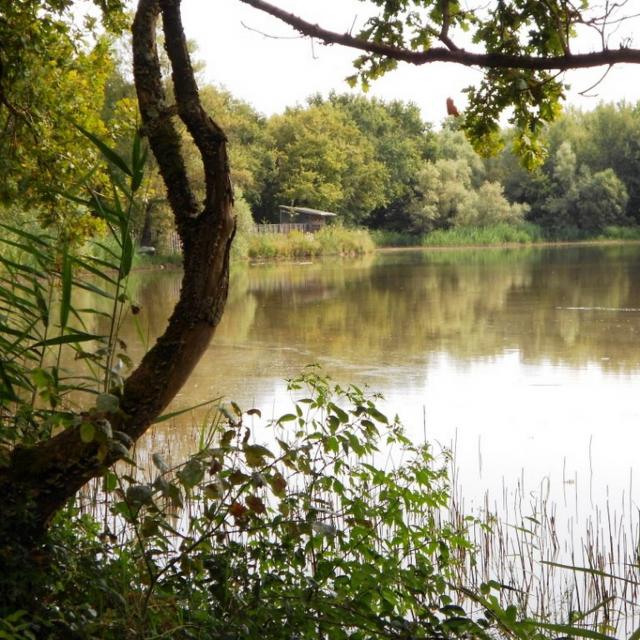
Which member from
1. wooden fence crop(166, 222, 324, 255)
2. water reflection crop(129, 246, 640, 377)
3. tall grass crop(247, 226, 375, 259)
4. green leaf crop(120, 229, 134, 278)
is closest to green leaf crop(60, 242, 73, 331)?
green leaf crop(120, 229, 134, 278)

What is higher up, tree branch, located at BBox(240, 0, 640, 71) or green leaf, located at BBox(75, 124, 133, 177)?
tree branch, located at BBox(240, 0, 640, 71)

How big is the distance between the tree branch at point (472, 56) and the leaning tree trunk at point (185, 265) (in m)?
0.34

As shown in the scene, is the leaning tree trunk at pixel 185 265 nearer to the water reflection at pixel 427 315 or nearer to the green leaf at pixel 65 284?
the green leaf at pixel 65 284

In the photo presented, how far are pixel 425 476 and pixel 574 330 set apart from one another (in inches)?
461

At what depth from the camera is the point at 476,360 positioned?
11914mm

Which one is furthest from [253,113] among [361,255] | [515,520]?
[515,520]

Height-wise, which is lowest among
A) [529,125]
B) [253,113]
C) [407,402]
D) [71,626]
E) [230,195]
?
[407,402]

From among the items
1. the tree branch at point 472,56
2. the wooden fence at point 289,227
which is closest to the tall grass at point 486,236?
the wooden fence at point 289,227

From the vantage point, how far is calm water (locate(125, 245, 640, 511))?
22.8ft

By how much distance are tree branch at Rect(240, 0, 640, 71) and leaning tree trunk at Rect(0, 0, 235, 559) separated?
343mm

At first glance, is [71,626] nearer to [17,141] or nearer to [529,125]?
[529,125]

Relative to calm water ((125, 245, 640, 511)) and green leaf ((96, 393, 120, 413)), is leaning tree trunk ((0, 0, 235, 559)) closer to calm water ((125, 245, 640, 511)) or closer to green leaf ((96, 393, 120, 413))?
green leaf ((96, 393, 120, 413))

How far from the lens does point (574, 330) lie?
14438 millimetres

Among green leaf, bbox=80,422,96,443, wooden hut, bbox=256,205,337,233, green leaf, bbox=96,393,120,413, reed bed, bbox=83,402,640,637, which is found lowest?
reed bed, bbox=83,402,640,637
